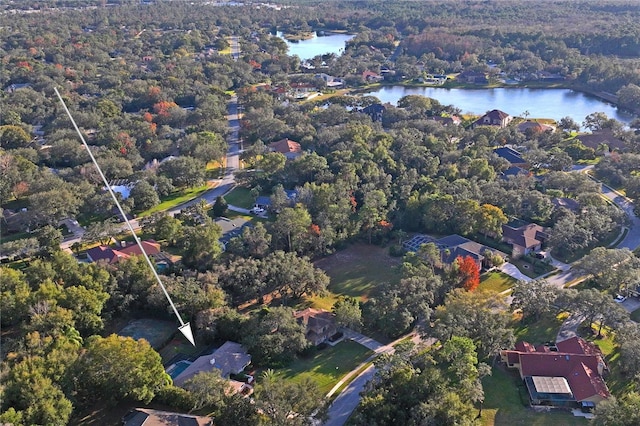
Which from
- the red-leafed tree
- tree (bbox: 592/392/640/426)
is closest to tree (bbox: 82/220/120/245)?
the red-leafed tree

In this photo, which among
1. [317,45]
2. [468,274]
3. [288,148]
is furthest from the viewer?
[317,45]

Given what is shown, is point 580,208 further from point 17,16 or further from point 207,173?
point 17,16

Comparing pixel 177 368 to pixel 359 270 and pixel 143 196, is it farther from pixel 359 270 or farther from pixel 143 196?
pixel 143 196

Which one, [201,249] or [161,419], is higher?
[201,249]

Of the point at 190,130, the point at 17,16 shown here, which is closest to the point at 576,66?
the point at 190,130

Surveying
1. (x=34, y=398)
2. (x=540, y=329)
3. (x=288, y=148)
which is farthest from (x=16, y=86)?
(x=540, y=329)

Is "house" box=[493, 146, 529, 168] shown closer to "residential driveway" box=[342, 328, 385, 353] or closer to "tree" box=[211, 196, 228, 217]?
"tree" box=[211, 196, 228, 217]
